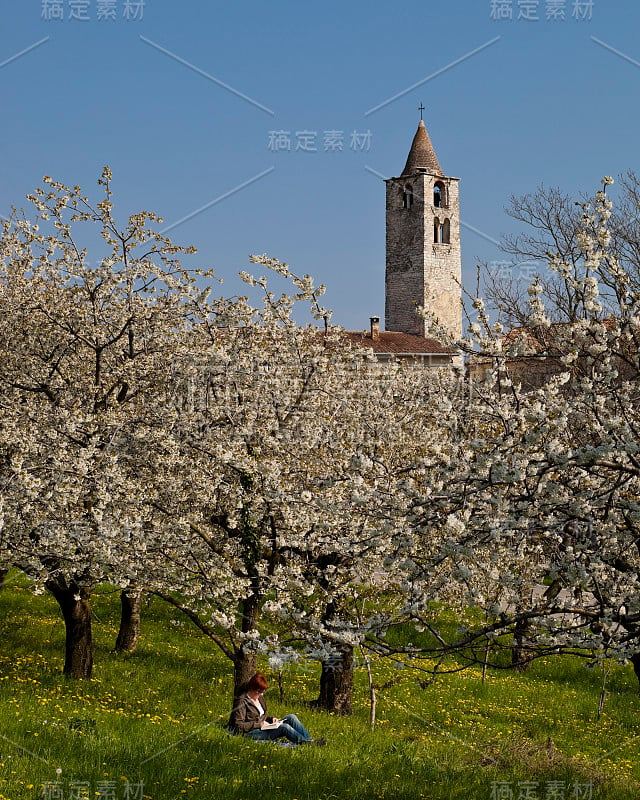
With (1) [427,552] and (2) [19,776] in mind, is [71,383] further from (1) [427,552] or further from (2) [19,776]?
(2) [19,776]

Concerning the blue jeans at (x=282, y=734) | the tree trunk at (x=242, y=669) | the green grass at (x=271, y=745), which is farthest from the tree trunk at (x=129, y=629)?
the blue jeans at (x=282, y=734)

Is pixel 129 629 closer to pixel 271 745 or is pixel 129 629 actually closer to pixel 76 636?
pixel 76 636

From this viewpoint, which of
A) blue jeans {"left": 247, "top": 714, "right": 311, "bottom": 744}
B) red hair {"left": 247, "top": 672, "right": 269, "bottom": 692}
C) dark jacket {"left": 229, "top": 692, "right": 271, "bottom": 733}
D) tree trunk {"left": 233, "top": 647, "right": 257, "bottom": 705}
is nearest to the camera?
blue jeans {"left": 247, "top": 714, "right": 311, "bottom": 744}

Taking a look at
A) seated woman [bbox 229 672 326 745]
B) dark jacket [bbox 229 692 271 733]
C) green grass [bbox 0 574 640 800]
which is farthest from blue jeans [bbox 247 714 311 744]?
green grass [bbox 0 574 640 800]

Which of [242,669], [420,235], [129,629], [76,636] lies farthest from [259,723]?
[420,235]

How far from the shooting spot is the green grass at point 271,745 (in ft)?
27.1

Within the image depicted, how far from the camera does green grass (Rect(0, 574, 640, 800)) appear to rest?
27.1ft

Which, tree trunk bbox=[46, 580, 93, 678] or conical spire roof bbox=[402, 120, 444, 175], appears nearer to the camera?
→ tree trunk bbox=[46, 580, 93, 678]

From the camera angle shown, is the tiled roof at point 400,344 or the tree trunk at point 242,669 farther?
the tiled roof at point 400,344

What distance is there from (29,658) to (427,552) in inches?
317

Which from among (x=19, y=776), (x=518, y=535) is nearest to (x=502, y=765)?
(x=518, y=535)

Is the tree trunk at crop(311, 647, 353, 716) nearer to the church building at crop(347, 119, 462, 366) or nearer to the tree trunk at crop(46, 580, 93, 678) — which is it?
the tree trunk at crop(46, 580, 93, 678)

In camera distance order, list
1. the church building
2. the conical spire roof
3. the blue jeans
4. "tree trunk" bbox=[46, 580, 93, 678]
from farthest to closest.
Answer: the conical spire roof
the church building
"tree trunk" bbox=[46, 580, 93, 678]
the blue jeans

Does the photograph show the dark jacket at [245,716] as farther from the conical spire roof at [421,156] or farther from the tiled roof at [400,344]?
the conical spire roof at [421,156]
